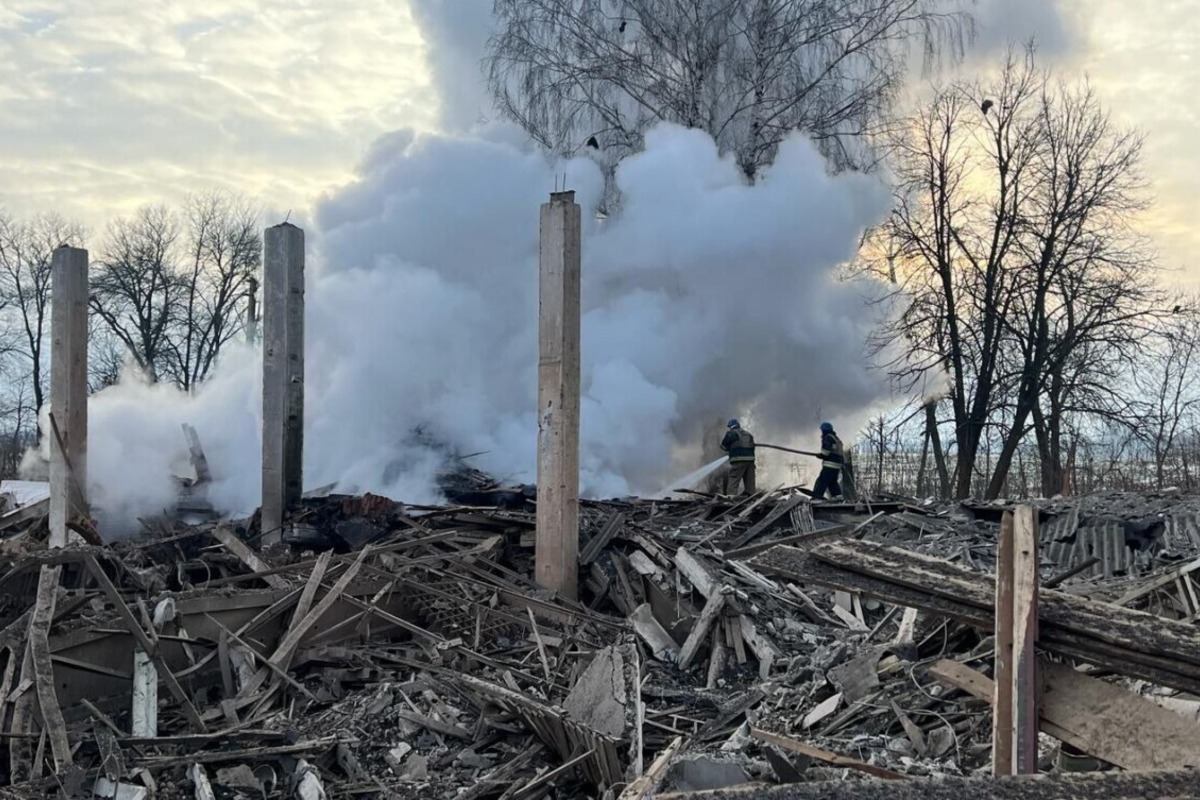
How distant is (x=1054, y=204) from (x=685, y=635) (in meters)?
17.1

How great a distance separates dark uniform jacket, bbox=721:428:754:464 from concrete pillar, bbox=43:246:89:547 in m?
8.22

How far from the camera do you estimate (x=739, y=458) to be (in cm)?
1432

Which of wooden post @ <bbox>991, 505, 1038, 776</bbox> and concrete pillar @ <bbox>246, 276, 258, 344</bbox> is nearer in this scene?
wooden post @ <bbox>991, 505, 1038, 776</bbox>

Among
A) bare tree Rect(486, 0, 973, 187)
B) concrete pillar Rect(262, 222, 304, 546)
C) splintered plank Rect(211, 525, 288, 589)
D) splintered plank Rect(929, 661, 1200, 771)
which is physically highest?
bare tree Rect(486, 0, 973, 187)

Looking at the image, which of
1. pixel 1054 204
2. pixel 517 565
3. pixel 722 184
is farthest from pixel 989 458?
pixel 517 565

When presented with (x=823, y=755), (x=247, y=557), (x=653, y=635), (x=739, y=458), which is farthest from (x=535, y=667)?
(x=739, y=458)

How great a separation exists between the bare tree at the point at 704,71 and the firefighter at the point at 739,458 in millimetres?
6350

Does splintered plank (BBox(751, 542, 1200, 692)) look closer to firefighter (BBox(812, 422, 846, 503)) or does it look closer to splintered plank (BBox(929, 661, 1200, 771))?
splintered plank (BBox(929, 661, 1200, 771))

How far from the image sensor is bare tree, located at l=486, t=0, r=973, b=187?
18.8 meters

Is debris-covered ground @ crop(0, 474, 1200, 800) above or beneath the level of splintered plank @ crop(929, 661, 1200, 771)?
beneath

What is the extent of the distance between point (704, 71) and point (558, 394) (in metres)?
12.8

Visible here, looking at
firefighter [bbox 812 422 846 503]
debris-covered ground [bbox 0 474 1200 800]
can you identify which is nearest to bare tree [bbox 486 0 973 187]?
firefighter [bbox 812 422 846 503]

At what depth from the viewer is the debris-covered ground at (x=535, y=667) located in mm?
3600

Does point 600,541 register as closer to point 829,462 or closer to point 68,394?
point 68,394
